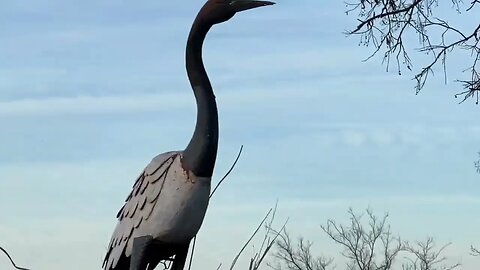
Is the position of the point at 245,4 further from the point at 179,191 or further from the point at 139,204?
the point at 139,204

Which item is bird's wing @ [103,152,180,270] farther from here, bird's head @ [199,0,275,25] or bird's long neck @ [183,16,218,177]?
bird's head @ [199,0,275,25]

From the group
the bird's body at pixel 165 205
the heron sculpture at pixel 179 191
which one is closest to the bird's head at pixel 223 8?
the heron sculpture at pixel 179 191

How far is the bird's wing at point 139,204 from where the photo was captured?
13.9ft

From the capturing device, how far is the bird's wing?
4250 millimetres

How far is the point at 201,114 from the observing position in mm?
4172

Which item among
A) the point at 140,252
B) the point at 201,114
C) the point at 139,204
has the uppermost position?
the point at 201,114

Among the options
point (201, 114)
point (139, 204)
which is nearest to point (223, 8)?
point (201, 114)

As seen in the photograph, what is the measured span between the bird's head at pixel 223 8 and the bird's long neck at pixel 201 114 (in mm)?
42

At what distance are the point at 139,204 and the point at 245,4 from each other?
0.99 meters

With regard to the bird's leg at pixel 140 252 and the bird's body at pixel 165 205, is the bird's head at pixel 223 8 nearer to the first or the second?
the bird's body at pixel 165 205

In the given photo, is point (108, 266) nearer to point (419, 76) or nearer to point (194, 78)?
point (194, 78)

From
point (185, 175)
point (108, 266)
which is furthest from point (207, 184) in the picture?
point (108, 266)

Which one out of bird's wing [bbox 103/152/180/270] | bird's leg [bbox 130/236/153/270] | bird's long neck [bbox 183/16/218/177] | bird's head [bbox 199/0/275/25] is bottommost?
bird's leg [bbox 130/236/153/270]

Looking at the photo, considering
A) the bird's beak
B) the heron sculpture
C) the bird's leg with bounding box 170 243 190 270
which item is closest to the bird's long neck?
the heron sculpture
